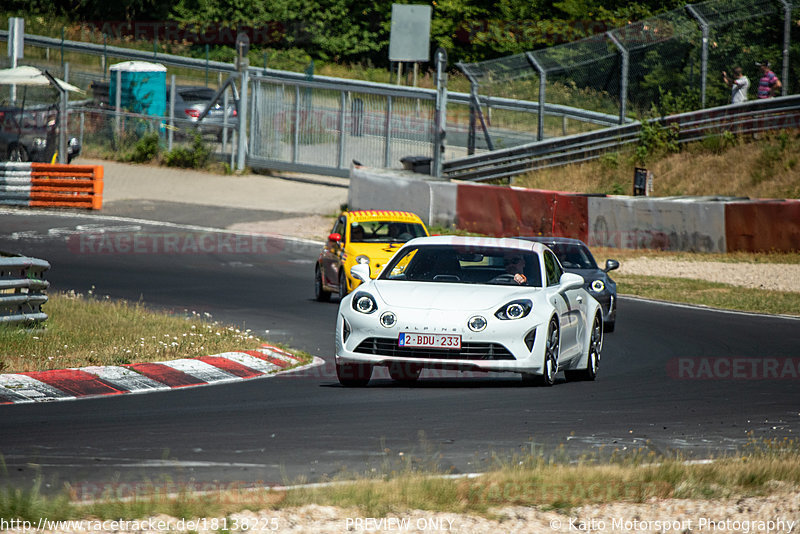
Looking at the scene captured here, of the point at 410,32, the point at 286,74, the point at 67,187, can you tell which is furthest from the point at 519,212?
the point at 286,74

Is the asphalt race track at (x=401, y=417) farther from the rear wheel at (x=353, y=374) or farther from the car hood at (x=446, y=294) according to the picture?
the car hood at (x=446, y=294)

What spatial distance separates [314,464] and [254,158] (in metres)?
30.4

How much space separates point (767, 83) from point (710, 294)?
9.65m

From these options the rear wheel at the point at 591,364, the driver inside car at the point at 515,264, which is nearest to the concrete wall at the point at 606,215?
the rear wheel at the point at 591,364

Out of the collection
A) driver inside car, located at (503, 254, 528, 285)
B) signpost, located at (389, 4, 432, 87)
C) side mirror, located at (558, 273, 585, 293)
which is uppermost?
signpost, located at (389, 4, 432, 87)

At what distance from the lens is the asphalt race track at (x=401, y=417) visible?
24.1 feet

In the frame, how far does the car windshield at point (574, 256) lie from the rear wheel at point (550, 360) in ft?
19.1

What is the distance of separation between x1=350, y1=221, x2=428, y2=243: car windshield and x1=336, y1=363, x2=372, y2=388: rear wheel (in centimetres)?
757

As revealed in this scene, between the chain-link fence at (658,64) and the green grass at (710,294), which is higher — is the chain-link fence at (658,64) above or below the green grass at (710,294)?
above

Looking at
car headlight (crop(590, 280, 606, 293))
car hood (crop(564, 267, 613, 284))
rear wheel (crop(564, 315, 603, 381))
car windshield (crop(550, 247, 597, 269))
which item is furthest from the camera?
car windshield (crop(550, 247, 597, 269))

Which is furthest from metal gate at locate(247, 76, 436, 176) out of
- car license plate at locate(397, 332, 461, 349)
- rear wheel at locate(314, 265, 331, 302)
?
car license plate at locate(397, 332, 461, 349)

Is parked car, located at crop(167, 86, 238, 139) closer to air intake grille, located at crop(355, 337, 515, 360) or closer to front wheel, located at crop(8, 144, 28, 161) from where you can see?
front wheel, located at crop(8, 144, 28, 161)

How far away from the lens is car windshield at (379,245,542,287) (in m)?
11.4

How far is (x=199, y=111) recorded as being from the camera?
40250mm
